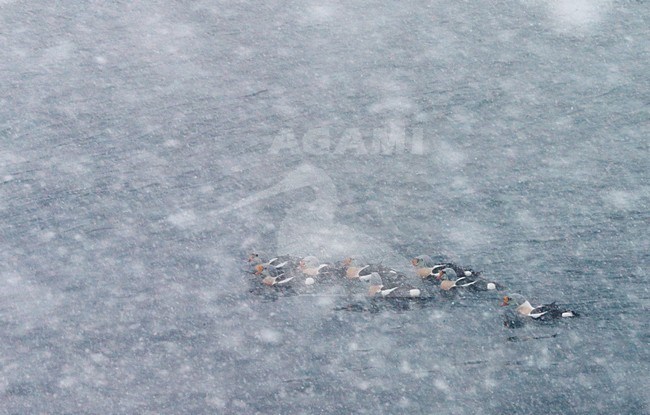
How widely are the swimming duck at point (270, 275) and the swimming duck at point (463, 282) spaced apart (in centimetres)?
202

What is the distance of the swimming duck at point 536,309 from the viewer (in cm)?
947

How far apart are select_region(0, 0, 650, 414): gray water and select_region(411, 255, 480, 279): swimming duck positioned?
141 millimetres

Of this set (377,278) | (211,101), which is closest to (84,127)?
(211,101)

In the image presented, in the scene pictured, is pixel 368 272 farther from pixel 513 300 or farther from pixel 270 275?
pixel 513 300

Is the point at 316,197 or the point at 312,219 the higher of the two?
the point at 316,197

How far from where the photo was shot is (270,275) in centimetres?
988

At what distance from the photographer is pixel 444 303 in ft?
31.7

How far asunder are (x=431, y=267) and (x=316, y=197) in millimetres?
2034

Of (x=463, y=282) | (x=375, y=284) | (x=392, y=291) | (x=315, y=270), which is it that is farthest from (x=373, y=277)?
(x=463, y=282)

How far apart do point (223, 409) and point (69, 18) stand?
8.52 meters

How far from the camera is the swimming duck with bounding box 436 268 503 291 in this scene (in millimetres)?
9766
